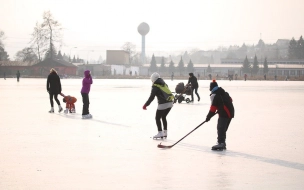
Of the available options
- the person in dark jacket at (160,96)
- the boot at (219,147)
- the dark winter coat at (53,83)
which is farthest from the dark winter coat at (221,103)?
the dark winter coat at (53,83)

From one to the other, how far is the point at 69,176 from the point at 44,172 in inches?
19.2

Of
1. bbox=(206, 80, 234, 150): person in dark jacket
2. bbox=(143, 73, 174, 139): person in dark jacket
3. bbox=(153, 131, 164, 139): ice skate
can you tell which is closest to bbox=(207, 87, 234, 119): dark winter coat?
→ bbox=(206, 80, 234, 150): person in dark jacket

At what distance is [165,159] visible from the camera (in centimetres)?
827

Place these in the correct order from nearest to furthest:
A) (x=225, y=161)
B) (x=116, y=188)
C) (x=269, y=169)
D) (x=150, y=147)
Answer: (x=116, y=188), (x=269, y=169), (x=225, y=161), (x=150, y=147)

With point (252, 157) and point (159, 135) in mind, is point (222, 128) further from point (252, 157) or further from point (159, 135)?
point (159, 135)

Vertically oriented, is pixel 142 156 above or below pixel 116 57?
below

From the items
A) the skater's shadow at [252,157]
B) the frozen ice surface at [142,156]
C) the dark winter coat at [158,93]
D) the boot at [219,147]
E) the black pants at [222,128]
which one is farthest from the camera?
the dark winter coat at [158,93]

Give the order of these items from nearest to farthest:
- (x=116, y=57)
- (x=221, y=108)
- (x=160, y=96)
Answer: (x=221, y=108) < (x=160, y=96) < (x=116, y=57)

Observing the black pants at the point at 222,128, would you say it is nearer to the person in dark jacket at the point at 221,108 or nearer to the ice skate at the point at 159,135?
the person in dark jacket at the point at 221,108

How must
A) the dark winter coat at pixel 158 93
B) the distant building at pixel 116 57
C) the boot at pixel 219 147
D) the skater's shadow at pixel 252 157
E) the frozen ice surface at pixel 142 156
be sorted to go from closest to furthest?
1. the frozen ice surface at pixel 142 156
2. the skater's shadow at pixel 252 157
3. the boot at pixel 219 147
4. the dark winter coat at pixel 158 93
5. the distant building at pixel 116 57

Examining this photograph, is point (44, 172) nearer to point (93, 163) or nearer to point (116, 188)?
point (93, 163)

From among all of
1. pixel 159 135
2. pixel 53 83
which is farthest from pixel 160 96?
pixel 53 83

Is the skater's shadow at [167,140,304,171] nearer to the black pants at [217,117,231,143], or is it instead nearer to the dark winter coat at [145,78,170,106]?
the black pants at [217,117,231,143]

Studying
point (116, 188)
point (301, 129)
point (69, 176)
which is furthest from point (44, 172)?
point (301, 129)
